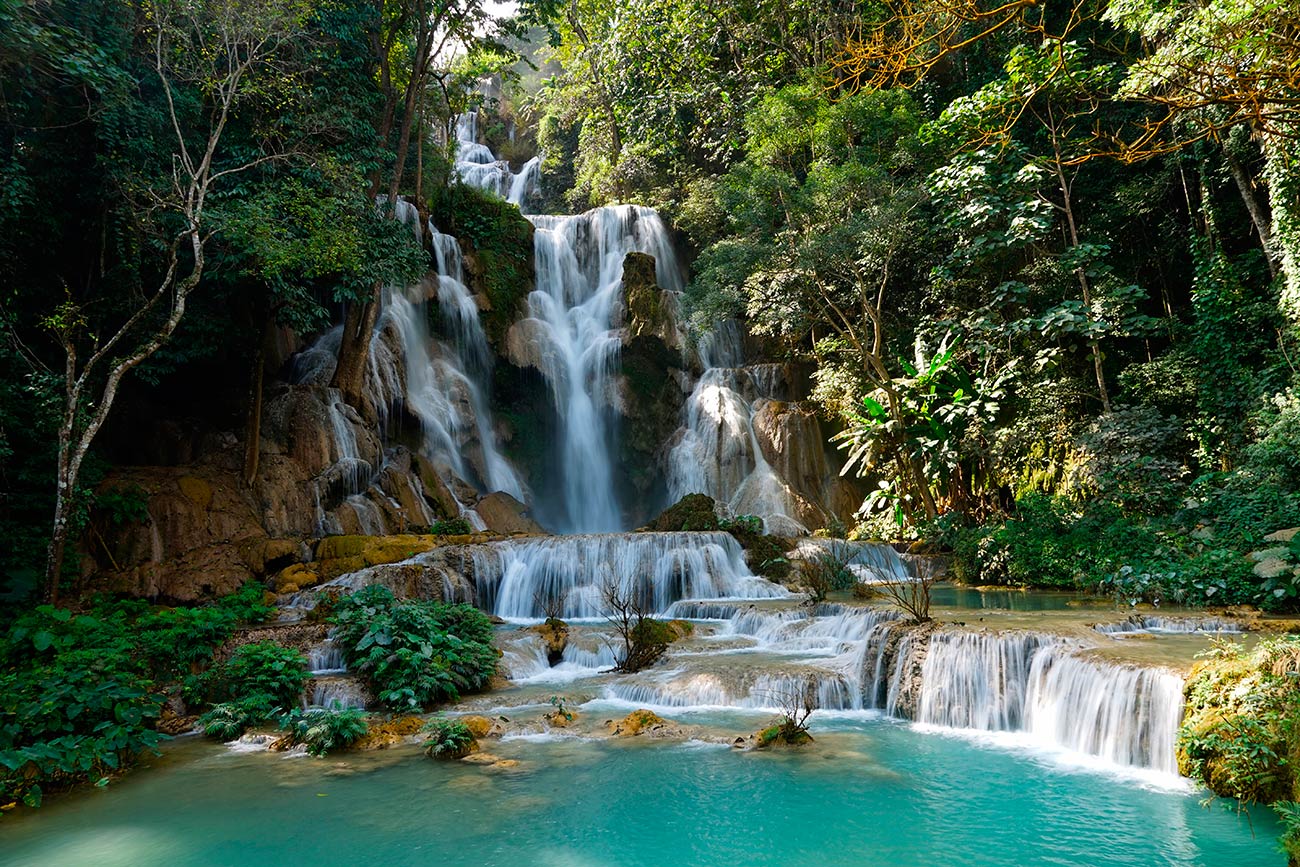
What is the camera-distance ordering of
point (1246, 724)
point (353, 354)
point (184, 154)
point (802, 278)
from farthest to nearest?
point (802, 278) → point (353, 354) → point (184, 154) → point (1246, 724)

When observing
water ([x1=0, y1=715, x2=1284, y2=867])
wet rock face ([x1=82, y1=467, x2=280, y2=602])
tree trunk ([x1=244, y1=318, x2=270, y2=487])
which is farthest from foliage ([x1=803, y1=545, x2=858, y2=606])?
tree trunk ([x1=244, y1=318, x2=270, y2=487])

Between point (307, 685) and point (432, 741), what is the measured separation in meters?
2.45

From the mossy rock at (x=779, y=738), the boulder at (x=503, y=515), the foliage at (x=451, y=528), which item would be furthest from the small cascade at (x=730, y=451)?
the mossy rock at (x=779, y=738)

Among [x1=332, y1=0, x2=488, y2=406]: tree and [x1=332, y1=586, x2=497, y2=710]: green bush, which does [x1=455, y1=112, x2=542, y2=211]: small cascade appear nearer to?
[x1=332, y1=0, x2=488, y2=406]: tree

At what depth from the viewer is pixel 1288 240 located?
12461 millimetres

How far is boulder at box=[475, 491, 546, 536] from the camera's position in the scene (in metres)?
17.2

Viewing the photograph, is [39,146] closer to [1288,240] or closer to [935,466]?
[935,466]

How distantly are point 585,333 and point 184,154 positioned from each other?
44.6ft

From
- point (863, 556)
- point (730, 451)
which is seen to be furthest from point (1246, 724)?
point (730, 451)

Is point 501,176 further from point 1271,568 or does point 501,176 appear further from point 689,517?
point 1271,568

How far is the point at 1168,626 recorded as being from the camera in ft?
27.1

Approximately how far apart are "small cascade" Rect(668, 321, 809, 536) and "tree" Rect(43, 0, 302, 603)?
Answer: 41.3 feet

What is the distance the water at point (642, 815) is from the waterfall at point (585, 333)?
1516cm

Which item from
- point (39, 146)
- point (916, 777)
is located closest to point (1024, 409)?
point (916, 777)
